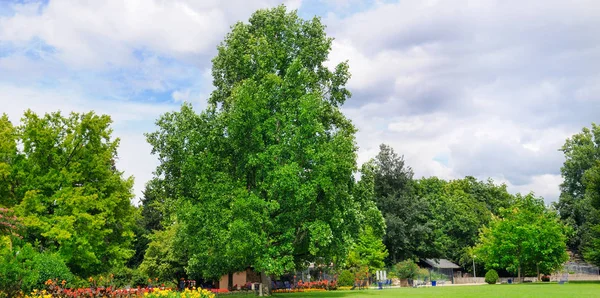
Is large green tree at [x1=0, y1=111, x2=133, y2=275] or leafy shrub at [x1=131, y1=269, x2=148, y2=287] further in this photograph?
leafy shrub at [x1=131, y1=269, x2=148, y2=287]

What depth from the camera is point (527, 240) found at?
65.6m

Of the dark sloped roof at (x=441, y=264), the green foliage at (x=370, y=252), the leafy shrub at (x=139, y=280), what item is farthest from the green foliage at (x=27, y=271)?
the dark sloped roof at (x=441, y=264)

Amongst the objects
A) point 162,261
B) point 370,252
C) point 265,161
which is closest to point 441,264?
point 370,252

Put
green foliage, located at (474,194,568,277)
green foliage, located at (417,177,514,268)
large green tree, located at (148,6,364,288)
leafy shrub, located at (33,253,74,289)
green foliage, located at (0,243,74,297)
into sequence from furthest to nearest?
1. green foliage, located at (417,177,514,268)
2. green foliage, located at (474,194,568,277)
3. large green tree, located at (148,6,364,288)
4. leafy shrub, located at (33,253,74,289)
5. green foliage, located at (0,243,74,297)

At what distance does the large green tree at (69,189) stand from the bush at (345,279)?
27.3 meters

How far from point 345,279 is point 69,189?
3382 centimetres

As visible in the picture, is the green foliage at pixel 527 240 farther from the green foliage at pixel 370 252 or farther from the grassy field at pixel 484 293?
the grassy field at pixel 484 293

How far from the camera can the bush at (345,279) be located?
58.9 m

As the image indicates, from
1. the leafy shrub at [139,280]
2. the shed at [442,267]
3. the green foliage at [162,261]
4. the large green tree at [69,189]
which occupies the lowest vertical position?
the shed at [442,267]

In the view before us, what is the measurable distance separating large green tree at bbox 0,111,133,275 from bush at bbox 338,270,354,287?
89.6 feet

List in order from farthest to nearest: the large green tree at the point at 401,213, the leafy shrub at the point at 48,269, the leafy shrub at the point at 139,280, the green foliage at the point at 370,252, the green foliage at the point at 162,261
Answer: the large green tree at the point at 401,213, the green foliage at the point at 370,252, the green foliage at the point at 162,261, the leafy shrub at the point at 139,280, the leafy shrub at the point at 48,269

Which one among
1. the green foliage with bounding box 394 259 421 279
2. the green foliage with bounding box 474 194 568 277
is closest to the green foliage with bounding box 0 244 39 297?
the green foliage with bounding box 394 259 421 279

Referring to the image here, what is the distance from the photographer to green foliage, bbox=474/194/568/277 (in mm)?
64750

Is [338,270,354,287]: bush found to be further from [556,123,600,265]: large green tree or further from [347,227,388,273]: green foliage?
[556,123,600,265]: large green tree
